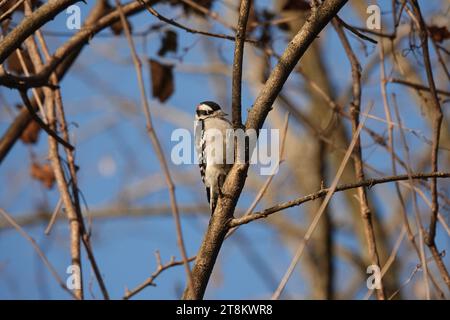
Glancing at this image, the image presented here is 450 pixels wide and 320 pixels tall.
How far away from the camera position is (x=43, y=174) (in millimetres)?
4973

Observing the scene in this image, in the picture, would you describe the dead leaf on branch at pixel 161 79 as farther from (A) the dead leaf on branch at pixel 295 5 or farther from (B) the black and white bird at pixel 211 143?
(A) the dead leaf on branch at pixel 295 5

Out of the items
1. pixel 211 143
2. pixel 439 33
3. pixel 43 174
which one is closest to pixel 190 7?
pixel 211 143

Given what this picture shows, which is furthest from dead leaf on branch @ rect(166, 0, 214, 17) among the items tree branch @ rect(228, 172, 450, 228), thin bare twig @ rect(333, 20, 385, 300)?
tree branch @ rect(228, 172, 450, 228)

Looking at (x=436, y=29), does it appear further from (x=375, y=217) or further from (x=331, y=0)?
(x=375, y=217)

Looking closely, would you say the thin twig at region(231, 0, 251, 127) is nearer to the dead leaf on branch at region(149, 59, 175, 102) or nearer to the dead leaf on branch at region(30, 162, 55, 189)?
the dead leaf on branch at region(149, 59, 175, 102)

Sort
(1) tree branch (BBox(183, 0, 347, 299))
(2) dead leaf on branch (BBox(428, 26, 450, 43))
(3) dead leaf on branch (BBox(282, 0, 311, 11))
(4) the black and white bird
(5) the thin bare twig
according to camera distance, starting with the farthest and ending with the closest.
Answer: (3) dead leaf on branch (BBox(282, 0, 311, 11))
(4) the black and white bird
(2) dead leaf on branch (BBox(428, 26, 450, 43))
(5) the thin bare twig
(1) tree branch (BBox(183, 0, 347, 299))

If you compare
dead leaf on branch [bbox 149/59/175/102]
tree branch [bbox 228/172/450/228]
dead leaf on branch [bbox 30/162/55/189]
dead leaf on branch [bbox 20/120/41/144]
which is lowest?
tree branch [bbox 228/172/450/228]

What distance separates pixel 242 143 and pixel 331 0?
726mm

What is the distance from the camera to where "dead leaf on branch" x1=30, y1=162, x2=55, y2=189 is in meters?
4.97

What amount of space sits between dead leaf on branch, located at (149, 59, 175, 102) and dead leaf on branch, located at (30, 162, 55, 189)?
3.15 ft

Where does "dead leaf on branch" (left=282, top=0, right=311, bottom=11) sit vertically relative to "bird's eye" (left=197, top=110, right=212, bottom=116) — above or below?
above

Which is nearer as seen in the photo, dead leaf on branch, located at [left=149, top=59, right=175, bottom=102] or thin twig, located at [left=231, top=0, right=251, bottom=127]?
thin twig, located at [left=231, top=0, right=251, bottom=127]

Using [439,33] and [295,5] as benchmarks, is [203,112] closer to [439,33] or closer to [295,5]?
[295,5]

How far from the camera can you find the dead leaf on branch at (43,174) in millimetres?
4969
